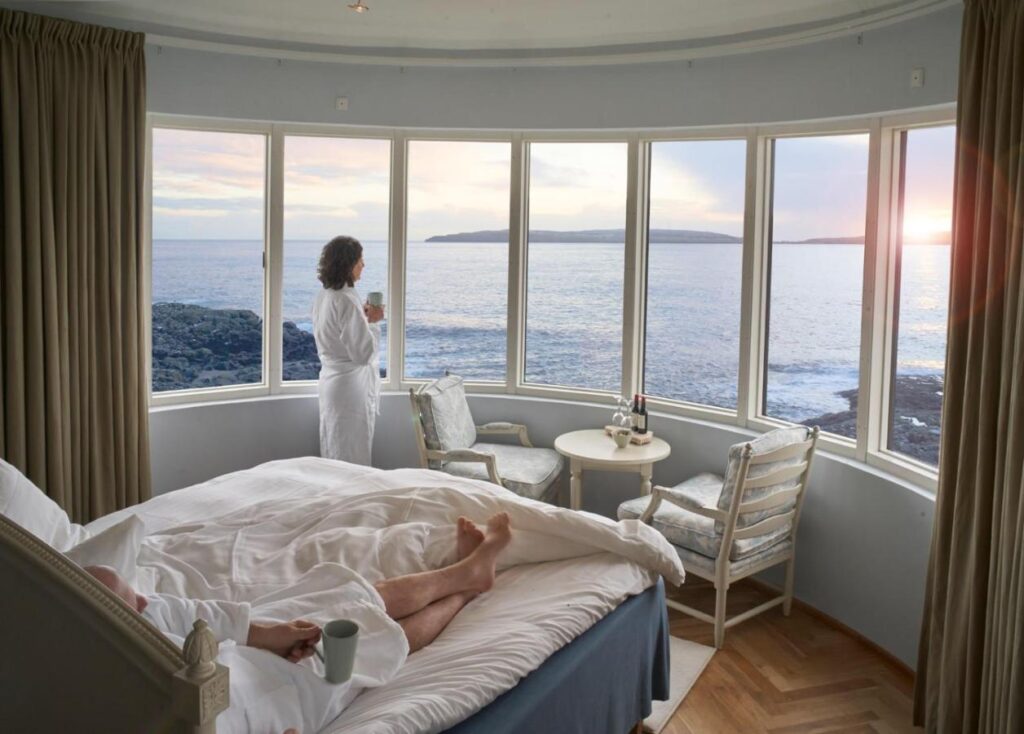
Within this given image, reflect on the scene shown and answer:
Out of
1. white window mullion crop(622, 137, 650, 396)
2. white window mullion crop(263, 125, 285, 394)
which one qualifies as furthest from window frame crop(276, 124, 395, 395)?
white window mullion crop(622, 137, 650, 396)

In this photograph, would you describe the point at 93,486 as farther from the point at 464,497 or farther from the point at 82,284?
the point at 464,497

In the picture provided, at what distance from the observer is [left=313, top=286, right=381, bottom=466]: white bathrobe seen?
4.54 metres

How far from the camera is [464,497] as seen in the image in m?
2.96

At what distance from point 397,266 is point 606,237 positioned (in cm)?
125

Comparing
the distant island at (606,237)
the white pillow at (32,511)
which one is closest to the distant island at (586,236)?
the distant island at (606,237)

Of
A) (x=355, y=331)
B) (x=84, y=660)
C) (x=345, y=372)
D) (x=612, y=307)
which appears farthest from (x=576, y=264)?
(x=84, y=660)

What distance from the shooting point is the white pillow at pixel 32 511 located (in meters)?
2.40

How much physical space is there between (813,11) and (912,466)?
2006mm

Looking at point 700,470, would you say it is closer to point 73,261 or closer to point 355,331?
point 355,331

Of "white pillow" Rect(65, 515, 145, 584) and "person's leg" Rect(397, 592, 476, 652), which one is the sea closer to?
"person's leg" Rect(397, 592, 476, 652)

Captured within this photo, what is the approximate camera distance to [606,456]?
13.8 feet

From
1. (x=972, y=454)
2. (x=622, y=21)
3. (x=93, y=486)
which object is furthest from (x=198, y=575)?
(x=622, y=21)

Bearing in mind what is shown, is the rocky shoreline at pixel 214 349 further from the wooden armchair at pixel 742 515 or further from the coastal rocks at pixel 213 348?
the wooden armchair at pixel 742 515

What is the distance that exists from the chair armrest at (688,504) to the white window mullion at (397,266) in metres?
2.09
